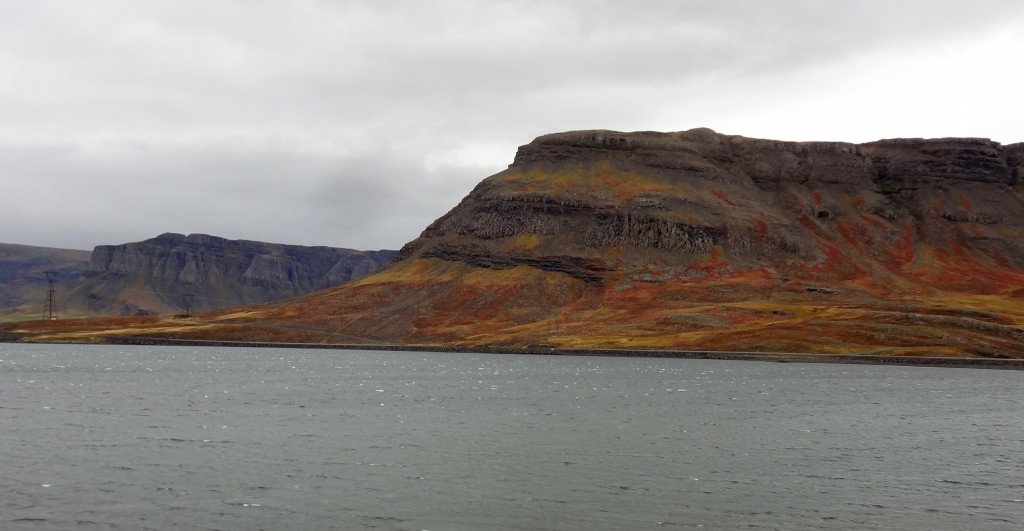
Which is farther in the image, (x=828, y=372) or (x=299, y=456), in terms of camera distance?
(x=828, y=372)

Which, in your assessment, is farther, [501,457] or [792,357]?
[792,357]

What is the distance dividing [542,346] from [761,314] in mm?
→ 50848

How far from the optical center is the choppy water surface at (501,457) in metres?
36.2

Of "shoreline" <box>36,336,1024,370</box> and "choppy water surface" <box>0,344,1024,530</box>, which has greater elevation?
"choppy water surface" <box>0,344,1024,530</box>

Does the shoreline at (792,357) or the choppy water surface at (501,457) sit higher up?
Answer: the choppy water surface at (501,457)

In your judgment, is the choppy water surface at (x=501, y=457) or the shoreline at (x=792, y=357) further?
the shoreline at (x=792, y=357)

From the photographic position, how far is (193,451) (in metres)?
49.8

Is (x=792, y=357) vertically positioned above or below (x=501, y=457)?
below

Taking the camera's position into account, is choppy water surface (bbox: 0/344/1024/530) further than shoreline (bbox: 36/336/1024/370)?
No

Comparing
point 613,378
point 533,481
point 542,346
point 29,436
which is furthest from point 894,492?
point 542,346

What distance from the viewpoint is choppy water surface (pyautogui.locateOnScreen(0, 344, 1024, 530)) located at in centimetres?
3616

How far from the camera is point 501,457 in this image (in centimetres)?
4975

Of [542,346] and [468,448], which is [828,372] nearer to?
[542,346]

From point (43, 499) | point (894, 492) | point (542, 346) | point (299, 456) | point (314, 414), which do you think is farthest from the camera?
point (542, 346)
